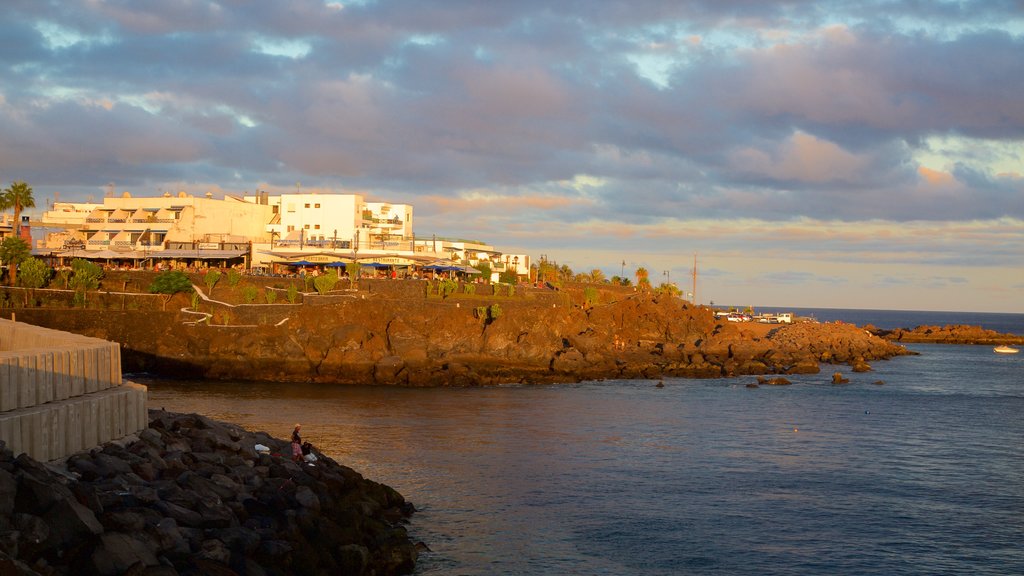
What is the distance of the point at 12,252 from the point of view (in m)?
84.2

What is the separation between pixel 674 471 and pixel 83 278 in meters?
59.4

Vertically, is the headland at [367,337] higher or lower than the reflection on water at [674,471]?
higher

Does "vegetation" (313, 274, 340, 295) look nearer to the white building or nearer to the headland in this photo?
the headland

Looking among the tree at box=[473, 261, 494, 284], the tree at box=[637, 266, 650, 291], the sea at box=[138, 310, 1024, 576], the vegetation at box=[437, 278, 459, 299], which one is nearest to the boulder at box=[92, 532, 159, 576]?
the sea at box=[138, 310, 1024, 576]

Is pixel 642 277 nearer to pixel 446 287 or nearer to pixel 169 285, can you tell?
pixel 446 287

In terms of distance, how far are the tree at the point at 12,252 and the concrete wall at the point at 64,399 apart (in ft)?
202

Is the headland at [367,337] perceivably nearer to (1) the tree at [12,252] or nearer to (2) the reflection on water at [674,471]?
(2) the reflection on water at [674,471]

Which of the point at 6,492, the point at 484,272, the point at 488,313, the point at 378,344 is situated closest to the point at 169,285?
the point at 378,344

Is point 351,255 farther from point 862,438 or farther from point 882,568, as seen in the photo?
point 882,568

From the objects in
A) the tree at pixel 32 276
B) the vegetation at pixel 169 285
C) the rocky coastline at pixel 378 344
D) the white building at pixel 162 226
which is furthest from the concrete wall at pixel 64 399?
the white building at pixel 162 226

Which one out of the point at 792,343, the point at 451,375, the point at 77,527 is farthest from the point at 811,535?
the point at 792,343

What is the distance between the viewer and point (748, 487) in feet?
120

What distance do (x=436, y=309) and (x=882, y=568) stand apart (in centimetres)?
5434

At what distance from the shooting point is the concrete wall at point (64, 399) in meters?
21.8
